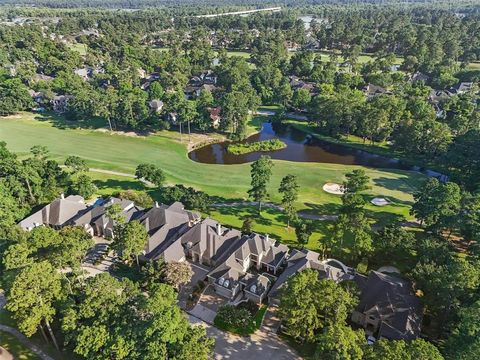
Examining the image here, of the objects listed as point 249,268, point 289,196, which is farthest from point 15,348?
point 289,196

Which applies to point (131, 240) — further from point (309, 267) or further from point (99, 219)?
point (309, 267)

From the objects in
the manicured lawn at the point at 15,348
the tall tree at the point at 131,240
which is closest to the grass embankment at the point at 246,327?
the tall tree at the point at 131,240

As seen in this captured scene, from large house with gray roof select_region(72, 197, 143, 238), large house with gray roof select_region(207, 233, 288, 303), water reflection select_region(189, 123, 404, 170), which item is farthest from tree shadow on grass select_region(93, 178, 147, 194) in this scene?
large house with gray roof select_region(207, 233, 288, 303)

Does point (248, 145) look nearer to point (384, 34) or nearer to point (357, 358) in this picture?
point (357, 358)

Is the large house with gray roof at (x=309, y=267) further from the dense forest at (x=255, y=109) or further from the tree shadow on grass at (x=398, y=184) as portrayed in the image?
the tree shadow on grass at (x=398, y=184)

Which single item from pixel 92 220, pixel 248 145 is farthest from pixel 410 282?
pixel 248 145
